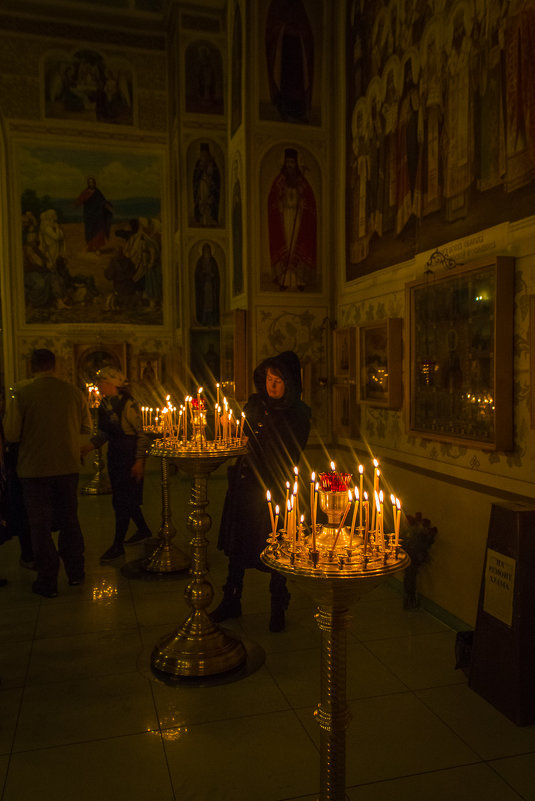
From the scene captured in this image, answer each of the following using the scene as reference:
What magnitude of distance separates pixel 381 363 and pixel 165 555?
8.54 feet

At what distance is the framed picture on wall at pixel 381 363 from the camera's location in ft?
16.5

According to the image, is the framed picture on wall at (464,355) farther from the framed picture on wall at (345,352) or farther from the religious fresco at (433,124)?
the framed picture on wall at (345,352)

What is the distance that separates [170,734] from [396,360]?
3.16 meters

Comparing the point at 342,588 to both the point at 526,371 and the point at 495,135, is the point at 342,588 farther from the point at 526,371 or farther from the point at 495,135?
the point at 495,135

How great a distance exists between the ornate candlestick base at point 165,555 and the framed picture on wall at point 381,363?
1.96 metres

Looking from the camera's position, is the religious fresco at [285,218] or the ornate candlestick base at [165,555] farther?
the religious fresco at [285,218]

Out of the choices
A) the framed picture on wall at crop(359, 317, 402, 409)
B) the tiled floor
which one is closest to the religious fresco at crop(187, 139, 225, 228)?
the framed picture on wall at crop(359, 317, 402, 409)

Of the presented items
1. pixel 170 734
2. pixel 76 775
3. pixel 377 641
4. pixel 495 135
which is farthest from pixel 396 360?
pixel 76 775

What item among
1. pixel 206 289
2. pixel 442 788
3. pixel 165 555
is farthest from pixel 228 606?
pixel 206 289

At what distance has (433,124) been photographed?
4512 mm

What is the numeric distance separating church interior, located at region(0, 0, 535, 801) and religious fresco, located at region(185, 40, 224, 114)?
4.42 metres

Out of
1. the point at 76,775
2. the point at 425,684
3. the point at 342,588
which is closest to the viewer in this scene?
the point at 342,588

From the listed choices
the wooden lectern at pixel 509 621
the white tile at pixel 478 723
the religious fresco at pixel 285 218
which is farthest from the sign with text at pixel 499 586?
the religious fresco at pixel 285 218

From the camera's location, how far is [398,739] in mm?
3039
